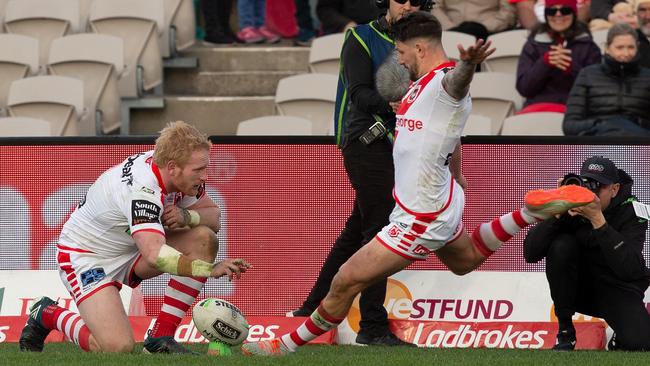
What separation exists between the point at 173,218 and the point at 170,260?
56 cm

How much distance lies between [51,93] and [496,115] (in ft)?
13.3

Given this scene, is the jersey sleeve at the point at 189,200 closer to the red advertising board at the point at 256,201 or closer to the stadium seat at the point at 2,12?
the red advertising board at the point at 256,201

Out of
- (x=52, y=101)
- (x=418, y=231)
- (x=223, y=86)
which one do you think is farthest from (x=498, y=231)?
(x=223, y=86)

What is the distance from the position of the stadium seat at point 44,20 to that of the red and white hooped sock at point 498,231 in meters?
7.36

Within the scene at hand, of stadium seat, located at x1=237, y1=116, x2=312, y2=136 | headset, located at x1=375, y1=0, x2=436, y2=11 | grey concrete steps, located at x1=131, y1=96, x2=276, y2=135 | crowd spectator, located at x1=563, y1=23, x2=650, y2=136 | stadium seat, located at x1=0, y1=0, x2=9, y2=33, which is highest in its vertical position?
headset, located at x1=375, y1=0, x2=436, y2=11

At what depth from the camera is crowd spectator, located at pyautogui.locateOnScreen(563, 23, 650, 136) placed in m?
10.2

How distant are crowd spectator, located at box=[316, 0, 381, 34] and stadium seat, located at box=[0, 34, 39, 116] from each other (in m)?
2.87

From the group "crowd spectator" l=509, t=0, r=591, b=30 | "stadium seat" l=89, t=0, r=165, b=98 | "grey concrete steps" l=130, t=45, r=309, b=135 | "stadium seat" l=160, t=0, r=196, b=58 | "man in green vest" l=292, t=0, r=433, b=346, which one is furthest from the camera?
"stadium seat" l=160, t=0, r=196, b=58

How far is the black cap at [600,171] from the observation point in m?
7.89

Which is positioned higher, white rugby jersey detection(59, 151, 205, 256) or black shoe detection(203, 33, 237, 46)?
white rugby jersey detection(59, 151, 205, 256)

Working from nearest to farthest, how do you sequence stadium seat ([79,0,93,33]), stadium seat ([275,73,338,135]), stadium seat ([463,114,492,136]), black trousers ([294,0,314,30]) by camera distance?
stadium seat ([463,114,492,136]), stadium seat ([275,73,338,135]), stadium seat ([79,0,93,33]), black trousers ([294,0,314,30])

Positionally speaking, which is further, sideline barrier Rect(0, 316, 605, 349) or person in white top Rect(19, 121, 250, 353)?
sideline barrier Rect(0, 316, 605, 349)

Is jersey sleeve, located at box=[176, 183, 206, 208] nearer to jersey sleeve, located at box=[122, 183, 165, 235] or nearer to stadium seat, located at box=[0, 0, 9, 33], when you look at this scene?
jersey sleeve, located at box=[122, 183, 165, 235]

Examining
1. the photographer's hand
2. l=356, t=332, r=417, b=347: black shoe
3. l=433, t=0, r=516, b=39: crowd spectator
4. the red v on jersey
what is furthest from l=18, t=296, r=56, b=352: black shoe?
l=433, t=0, r=516, b=39: crowd spectator
